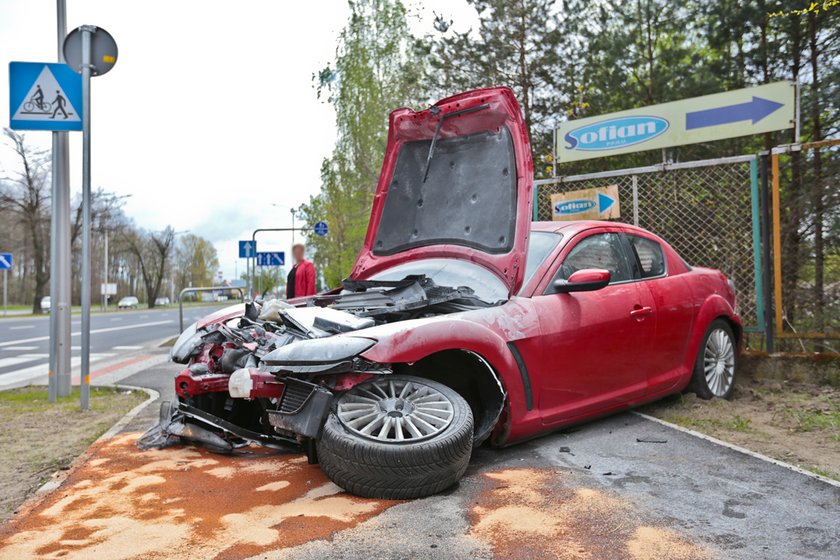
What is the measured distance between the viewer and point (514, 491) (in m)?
3.33

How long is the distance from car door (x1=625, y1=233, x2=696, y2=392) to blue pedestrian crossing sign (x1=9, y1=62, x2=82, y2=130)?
19.0ft

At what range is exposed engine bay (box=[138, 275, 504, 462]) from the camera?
3426mm

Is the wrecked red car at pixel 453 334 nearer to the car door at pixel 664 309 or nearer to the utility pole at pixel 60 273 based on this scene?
the car door at pixel 664 309

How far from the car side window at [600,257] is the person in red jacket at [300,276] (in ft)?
17.3

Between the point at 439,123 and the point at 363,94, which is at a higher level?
the point at 363,94

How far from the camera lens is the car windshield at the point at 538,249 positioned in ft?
14.4

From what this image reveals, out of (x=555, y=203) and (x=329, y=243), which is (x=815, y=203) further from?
(x=329, y=243)

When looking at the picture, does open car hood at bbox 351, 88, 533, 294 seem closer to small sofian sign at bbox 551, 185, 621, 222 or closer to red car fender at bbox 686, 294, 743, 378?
red car fender at bbox 686, 294, 743, 378

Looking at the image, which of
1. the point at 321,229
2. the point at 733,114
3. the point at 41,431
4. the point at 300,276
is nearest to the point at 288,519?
the point at 41,431

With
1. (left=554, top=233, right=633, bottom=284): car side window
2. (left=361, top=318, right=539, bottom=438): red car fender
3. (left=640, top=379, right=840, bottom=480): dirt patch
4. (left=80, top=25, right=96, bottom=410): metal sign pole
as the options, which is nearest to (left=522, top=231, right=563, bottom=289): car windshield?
(left=554, top=233, right=633, bottom=284): car side window

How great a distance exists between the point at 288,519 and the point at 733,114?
6.13 meters

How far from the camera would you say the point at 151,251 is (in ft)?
247

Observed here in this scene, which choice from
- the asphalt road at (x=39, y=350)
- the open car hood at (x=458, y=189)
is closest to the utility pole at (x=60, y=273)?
the asphalt road at (x=39, y=350)

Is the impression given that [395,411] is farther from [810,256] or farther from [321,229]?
[321,229]
